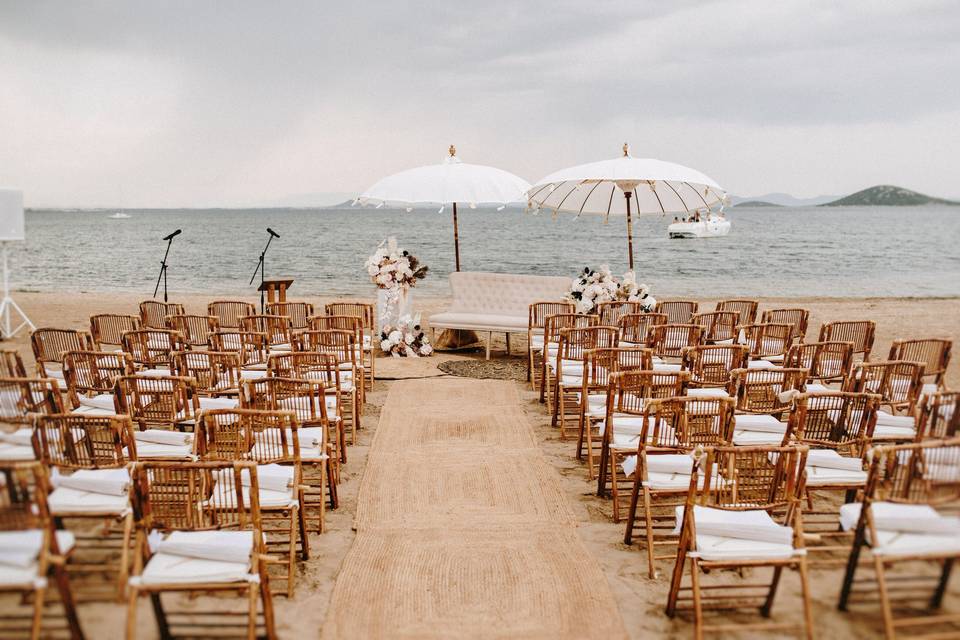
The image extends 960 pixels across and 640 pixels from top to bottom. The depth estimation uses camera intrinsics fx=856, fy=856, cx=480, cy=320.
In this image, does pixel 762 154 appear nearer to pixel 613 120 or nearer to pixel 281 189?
pixel 613 120

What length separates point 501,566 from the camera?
4586 mm

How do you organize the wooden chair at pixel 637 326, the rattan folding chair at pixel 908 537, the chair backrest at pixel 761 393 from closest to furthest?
the rattan folding chair at pixel 908 537, the chair backrest at pixel 761 393, the wooden chair at pixel 637 326

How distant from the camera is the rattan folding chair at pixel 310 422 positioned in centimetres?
513

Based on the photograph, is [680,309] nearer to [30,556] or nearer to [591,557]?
[591,557]

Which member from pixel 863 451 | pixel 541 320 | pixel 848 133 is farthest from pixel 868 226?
pixel 863 451

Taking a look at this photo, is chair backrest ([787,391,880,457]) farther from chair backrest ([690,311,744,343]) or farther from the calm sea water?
the calm sea water

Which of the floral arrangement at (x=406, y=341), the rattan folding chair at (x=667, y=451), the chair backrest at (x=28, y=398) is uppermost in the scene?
the chair backrest at (x=28, y=398)

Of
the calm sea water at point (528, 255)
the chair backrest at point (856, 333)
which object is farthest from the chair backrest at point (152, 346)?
the calm sea water at point (528, 255)

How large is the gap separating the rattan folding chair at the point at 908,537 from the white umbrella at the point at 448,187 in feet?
26.6

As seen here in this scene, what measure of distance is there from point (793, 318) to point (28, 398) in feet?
23.7

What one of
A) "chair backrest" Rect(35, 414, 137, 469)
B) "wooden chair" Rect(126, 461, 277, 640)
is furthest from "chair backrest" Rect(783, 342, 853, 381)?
"chair backrest" Rect(35, 414, 137, 469)

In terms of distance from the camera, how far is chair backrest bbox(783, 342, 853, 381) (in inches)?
261

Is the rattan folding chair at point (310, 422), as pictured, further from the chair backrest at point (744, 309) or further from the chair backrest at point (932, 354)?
the chair backrest at point (744, 309)

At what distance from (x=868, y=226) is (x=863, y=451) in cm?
7792
